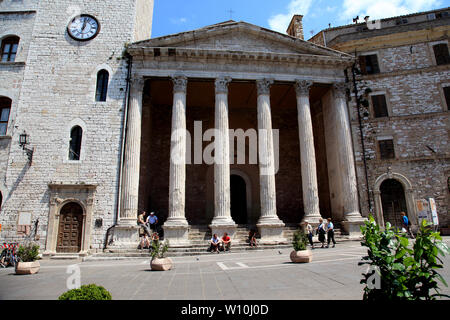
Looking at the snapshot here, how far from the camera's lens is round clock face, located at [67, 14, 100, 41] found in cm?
1666

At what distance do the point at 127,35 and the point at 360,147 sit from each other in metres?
15.7

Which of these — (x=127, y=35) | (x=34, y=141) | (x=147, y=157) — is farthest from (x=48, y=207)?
(x=127, y=35)

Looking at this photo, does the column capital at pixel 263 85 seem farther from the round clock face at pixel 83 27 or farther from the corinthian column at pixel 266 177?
the round clock face at pixel 83 27

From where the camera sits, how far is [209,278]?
23.0 ft

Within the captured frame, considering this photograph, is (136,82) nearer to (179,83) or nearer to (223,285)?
(179,83)

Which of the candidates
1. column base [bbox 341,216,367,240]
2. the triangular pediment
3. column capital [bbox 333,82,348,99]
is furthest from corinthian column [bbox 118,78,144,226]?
column capital [bbox 333,82,348,99]

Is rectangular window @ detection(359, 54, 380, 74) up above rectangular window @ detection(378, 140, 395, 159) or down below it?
above

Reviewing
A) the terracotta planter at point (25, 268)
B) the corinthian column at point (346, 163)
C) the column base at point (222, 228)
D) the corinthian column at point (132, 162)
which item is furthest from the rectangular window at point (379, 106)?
the terracotta planter at point (25, 268)

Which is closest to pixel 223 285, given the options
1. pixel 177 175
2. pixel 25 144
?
pixel 177 175

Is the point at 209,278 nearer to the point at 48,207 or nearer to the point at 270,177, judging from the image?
the point at 270,177

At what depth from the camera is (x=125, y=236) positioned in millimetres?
13938

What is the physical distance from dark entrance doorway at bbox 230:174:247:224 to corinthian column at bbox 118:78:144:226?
791 cm

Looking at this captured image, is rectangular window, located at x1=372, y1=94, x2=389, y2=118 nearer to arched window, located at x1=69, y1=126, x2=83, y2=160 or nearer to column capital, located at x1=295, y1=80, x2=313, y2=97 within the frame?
column capital, located at x1=295, y1=80, x2=313, y2=97

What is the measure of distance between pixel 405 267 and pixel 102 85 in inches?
663
